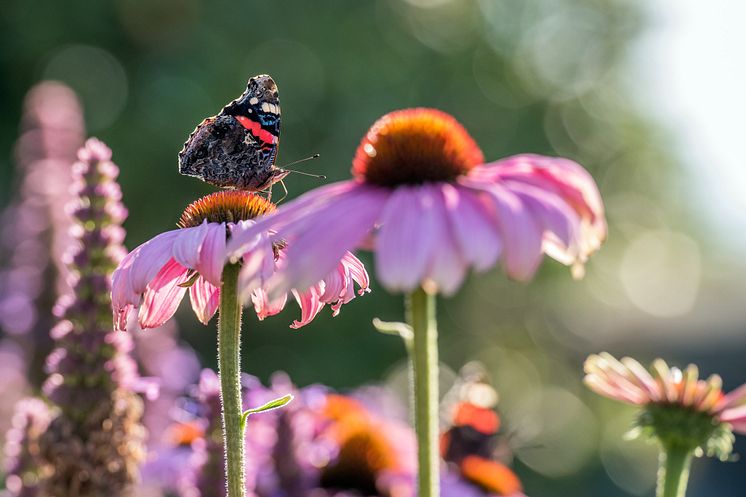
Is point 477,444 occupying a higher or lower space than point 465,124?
lower

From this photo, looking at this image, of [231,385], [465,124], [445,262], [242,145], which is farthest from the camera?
[465,124]

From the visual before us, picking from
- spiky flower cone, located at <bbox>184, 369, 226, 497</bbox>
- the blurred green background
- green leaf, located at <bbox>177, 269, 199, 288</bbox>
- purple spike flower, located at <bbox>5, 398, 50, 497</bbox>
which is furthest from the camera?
the blurred green background

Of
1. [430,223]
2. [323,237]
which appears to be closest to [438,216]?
[430,223]

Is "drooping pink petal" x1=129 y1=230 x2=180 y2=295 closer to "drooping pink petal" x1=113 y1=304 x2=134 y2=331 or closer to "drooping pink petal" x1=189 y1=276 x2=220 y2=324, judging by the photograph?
"drooping pink petal" x1=113 y1=304 x2=134 y2=331

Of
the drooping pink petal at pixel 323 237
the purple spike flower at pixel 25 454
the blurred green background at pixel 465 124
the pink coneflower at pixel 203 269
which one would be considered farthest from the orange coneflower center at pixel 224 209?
the blurred green background at pixel 465 124

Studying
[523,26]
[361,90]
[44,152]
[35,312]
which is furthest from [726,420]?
[523,26]

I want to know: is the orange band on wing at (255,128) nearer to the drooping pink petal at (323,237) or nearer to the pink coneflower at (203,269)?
the pink coneflower at (203,269)

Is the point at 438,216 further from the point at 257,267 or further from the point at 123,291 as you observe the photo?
the point at 123,291

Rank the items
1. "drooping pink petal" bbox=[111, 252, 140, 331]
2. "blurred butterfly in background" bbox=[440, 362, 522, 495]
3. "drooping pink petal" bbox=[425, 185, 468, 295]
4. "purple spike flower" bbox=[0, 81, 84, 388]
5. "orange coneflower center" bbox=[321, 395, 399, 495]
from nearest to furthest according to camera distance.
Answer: "drooping pink petal" bbox=[425, 185, 468, 295] < "drooping pink petal" bbox=[111, 252, 140, 331] < "orange coneflower center" bbox=[321, 395, 399, 495] < "blurred butterfly in background" bbox=[440, 362, 522, 495] < "purple spike flower" bbox=[0, 81, 84, 388]

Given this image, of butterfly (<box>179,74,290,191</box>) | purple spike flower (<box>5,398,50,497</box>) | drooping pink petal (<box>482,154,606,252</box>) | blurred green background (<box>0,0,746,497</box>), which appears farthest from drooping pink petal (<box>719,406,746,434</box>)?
blurred green background (<box>0,0,746,497</box>)
